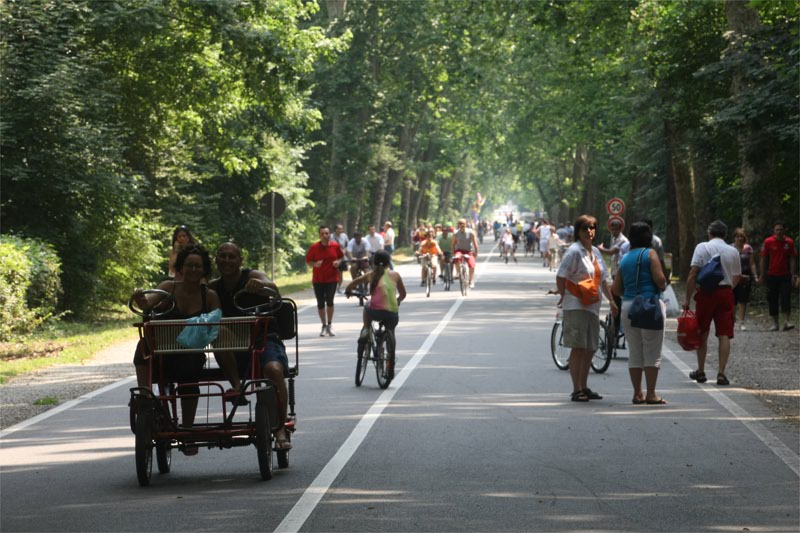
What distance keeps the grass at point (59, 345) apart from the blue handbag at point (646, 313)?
748 cm

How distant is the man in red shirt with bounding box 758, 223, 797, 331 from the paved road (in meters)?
7.34

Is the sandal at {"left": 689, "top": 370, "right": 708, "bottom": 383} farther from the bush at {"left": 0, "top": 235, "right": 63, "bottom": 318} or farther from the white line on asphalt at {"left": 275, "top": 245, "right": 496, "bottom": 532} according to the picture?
the bush at {"left": 0, "top": 235, "right": 63, "bottom": 318}

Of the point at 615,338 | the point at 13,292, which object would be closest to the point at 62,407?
the point at 13,292

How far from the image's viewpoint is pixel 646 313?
1294 centimetres

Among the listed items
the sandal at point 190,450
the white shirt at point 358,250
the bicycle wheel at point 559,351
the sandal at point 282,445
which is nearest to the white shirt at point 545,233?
the white shirt at point 358,250

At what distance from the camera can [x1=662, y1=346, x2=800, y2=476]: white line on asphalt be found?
9.88 meters

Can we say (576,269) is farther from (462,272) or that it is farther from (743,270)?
(462,272)

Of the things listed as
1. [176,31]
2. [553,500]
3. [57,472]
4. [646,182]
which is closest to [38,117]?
[176,31]

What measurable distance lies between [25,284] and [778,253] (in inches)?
486

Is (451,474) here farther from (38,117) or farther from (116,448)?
(38,117)

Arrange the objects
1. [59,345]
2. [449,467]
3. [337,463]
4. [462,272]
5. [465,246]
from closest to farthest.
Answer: [449,467] < [337,463] < [59,345] < [462,272] < [465,246]

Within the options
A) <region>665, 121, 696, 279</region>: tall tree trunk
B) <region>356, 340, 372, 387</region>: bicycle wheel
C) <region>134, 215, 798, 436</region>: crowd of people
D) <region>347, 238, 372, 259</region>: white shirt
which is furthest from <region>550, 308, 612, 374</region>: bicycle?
<region>665, 121, 696, 279</region>: tall tree trunk

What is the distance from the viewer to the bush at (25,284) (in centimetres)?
2000

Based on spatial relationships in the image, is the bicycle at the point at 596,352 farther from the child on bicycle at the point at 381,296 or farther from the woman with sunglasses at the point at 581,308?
the woman with sunglasses at the point at 581,308
